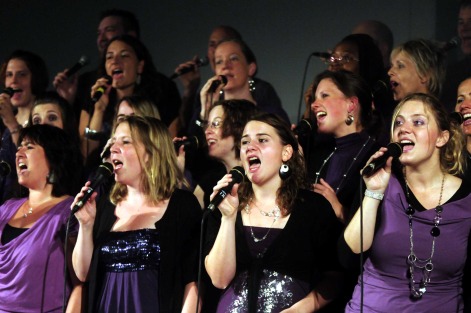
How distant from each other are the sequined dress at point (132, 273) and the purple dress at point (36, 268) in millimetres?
353

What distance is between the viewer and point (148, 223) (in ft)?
13.4

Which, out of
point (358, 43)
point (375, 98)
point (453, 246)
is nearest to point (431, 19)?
point (358, 43)

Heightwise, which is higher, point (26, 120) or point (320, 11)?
point (320, 11)

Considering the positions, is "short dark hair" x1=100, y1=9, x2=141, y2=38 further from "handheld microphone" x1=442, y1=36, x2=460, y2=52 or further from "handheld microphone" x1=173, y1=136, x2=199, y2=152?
"handheld microphone" x1=442, y1=36, x2=460, y2=52

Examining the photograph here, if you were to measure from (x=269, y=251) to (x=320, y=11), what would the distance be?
234 centimetres

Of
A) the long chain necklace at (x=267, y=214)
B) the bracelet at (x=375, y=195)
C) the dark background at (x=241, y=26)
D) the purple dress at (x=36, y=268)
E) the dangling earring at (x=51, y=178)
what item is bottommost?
the purple dress at (x=36, y=268)

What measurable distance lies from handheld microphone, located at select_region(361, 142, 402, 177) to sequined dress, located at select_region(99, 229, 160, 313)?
3.39 ft

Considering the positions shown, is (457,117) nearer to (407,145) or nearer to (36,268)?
(407,145)

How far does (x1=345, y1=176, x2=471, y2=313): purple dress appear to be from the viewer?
11.6ft

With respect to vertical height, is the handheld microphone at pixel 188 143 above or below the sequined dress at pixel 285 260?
above

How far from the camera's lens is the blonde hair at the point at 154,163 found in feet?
13.7

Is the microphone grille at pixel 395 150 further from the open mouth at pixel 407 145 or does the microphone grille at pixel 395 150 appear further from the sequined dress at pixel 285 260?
the sequined dress at pixel 285 260

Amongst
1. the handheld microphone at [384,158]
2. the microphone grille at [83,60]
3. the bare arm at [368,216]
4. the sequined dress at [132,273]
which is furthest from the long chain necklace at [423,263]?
the microphone grille at [83,60]

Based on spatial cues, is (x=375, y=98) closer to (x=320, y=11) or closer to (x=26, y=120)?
(x=320, y=11)
